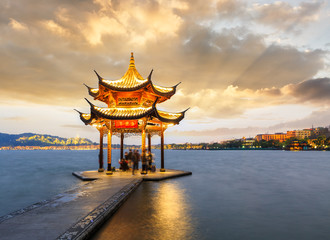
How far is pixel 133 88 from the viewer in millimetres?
18047

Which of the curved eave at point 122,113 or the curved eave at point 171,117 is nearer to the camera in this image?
the curved eave at point 122,113

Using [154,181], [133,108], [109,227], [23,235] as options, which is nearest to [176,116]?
[133,108]

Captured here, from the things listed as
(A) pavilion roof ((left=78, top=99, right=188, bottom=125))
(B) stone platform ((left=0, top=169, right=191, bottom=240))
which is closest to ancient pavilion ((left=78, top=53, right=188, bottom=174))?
(A) pavilion roof ((left=78, top=99, right=188, bottom=125))

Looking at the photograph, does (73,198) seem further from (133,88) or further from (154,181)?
(133,88)

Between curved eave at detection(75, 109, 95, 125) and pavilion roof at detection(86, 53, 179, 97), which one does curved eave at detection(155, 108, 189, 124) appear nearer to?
pavilion roof at detection(86, 53, 179, 97)

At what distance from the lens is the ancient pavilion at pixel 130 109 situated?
17516 millimetres

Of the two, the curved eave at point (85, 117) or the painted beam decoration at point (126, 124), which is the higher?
the curved eave at point (85, 117)

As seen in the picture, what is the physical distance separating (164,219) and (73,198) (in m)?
3.85

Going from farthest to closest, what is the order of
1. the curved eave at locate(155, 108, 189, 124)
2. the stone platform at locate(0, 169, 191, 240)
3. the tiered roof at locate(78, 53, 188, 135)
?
the curved eave at locate(155, 108, 189, 124) < the tiered roof at locate(78, 53, 188, 135) < the stone platform at locate(0, 169, 191, 240)

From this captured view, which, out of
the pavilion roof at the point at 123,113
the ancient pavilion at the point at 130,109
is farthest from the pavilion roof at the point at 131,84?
the pavilion roof at the point at 123,113

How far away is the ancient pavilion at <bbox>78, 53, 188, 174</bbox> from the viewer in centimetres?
1752

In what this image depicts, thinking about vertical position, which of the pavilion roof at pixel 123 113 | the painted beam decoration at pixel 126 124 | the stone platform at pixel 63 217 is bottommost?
the stone platform at pixel 63 217

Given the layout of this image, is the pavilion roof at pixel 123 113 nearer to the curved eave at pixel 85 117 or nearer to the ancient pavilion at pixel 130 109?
the ancient pavilion at pixel 130 109

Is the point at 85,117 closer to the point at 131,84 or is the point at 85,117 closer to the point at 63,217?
the point at 131,84
